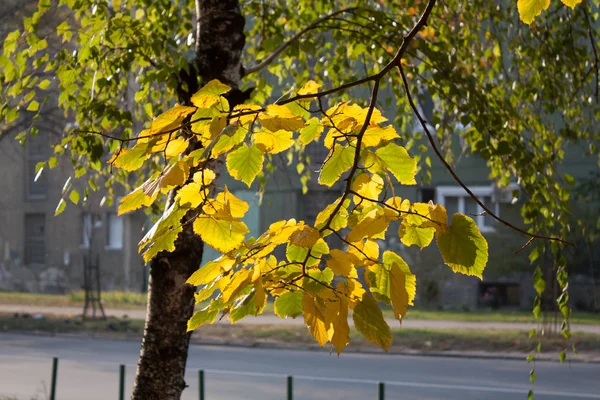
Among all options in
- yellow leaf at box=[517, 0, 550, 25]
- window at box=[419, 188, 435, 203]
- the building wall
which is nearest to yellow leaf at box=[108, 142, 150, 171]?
yellow leaf at box=[517, 0, 550, 25]

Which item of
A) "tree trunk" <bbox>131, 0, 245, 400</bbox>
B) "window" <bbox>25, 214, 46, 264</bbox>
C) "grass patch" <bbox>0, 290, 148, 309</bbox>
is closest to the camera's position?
"tree trunk" <bbox>131, 0, 245, 400</bbox>

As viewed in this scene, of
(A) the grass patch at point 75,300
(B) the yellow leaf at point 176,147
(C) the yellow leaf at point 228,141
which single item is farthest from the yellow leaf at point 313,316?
(A) the grass patch at point 75,300

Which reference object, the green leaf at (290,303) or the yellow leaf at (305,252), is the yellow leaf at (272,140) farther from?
the green leaf at (290,303)

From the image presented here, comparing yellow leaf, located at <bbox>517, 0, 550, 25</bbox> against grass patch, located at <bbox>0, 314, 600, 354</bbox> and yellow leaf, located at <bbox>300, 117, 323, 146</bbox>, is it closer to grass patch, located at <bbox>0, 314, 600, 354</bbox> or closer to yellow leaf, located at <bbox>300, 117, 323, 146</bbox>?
yellow leaf, located at <bbox>300, 117, 323, 146</bbox>

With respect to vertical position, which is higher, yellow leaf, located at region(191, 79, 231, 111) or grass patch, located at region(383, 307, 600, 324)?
yellow leaf, located at region(191, 79, 231, 111)

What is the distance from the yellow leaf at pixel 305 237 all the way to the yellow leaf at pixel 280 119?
0.87 feet

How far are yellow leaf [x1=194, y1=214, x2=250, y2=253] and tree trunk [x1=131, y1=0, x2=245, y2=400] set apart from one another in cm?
309

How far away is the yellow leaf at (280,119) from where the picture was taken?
250 centimetres

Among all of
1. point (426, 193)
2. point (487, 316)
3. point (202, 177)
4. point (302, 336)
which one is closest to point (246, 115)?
point (202, 177)

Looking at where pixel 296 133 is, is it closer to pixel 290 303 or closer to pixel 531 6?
pixel 290 303

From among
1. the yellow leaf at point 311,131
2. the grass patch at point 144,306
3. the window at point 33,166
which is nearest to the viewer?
the yellow leaf at point 311,131

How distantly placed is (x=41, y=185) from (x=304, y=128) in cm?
3538

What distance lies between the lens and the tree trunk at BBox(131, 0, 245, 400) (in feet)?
18.7

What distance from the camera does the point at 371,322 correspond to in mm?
2373
